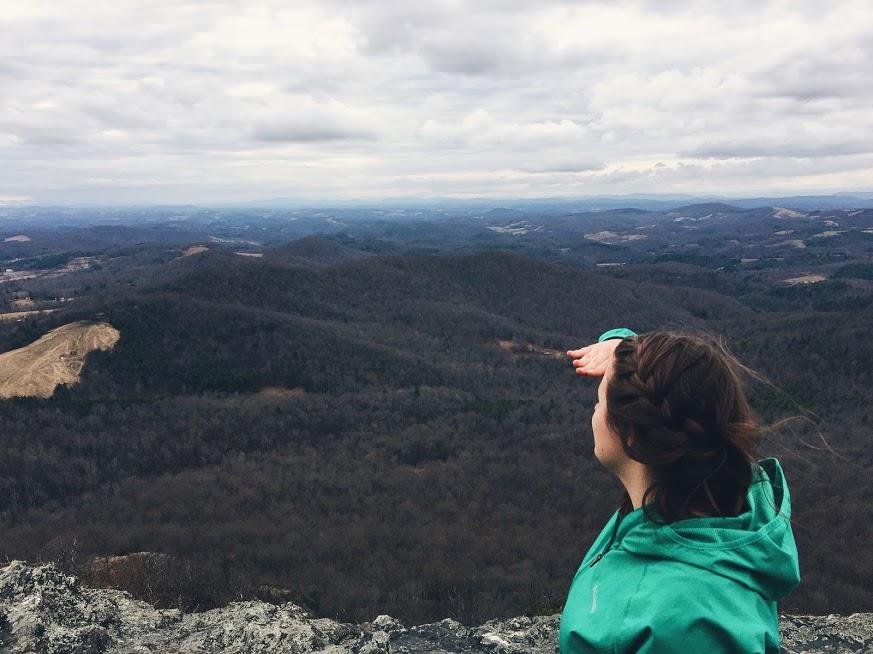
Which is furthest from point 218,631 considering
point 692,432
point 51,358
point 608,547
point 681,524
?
point 51,358

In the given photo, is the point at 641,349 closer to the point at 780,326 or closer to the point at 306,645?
the point at 306,645

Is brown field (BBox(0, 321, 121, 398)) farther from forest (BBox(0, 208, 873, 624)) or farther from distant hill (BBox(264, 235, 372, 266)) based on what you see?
distant hill (BBox(264, 235, 372, 266))

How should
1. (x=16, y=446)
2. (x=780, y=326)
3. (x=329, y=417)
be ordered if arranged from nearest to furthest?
1. (x=16, y=446)
2. (x=329, y=417)
3. (x=780, y=326)

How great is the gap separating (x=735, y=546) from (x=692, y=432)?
14.6 inches

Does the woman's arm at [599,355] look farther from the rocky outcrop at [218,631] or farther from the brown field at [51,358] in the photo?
the brown field at [51,358]

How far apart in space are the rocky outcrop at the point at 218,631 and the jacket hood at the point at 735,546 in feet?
19.5

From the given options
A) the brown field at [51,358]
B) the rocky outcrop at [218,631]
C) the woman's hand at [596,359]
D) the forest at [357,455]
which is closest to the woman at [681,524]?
the woman's hand at [596,359]

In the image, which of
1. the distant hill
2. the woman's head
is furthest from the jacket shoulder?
the distant hill

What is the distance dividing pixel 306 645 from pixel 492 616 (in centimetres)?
551

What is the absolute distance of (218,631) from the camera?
7219mm

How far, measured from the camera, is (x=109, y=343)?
173 feet

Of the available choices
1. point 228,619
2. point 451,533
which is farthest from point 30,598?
point 451,533

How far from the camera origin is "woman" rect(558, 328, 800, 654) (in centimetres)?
159

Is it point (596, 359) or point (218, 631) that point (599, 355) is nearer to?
point (596, 359)
